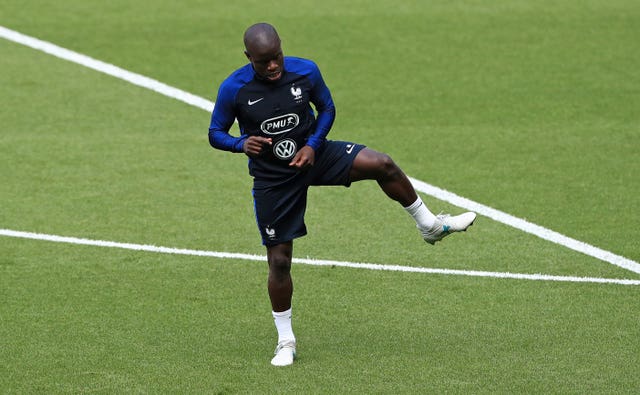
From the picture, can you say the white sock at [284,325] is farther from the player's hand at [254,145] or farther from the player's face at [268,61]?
the player's face at [268,61]

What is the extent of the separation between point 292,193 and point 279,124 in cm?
52

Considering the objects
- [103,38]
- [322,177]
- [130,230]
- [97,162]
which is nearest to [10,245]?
[130,230]

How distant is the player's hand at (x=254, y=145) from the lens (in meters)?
8.50

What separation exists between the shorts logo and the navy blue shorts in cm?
19

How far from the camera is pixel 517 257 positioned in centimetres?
1133

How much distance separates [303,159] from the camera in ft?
28.2

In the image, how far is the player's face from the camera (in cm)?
834

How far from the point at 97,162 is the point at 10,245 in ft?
8.31

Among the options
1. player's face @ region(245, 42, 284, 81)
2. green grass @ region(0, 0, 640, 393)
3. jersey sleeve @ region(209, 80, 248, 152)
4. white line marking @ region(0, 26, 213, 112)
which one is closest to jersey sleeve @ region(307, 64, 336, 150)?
player's face @ region(245, 42, 284, 81)

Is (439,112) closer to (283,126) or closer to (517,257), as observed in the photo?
(517,257)

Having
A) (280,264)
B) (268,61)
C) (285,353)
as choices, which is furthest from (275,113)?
(285,353)

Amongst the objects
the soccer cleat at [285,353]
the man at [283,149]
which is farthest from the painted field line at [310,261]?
the soccer cleat at [285,353]

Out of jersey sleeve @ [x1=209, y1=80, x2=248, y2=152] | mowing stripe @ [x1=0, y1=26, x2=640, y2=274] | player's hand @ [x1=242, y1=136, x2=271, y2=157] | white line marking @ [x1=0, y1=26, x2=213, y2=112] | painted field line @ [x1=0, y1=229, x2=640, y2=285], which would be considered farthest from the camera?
white line marking @ [x1=0, y1=26, x2=213, y2=112]

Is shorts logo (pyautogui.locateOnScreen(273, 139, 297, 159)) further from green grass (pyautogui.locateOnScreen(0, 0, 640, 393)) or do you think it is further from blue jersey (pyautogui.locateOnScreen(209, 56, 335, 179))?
green grass (pyautogui.locateOnScreen(0, 0, 640, 393))
